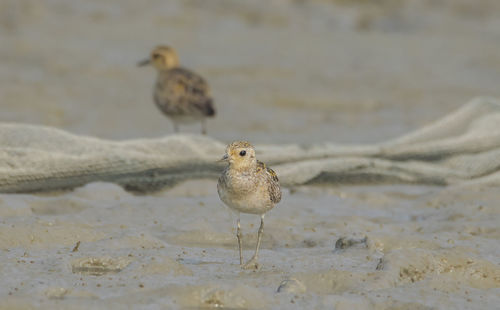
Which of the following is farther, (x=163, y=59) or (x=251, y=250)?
(x=163, y=59)

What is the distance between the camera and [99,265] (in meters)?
4.96

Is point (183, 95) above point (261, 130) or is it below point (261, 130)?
above

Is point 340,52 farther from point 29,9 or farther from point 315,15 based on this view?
point 29,9

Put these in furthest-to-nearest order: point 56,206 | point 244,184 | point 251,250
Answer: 1. point 56,206
2. point 251,250
3. point 244,184

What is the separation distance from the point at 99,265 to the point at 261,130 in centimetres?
613

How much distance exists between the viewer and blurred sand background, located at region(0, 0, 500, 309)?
461cm

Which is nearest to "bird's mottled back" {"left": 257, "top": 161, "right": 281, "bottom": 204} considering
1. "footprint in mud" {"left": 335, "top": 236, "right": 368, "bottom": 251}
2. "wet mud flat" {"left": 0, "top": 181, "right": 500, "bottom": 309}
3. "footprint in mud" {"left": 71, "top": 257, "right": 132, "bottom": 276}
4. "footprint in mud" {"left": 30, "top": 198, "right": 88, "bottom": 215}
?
"wet mud flat" {"left": 0, "top": 181, "right": 500, "bottom": 309}

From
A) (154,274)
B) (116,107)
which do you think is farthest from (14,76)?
(154,274)

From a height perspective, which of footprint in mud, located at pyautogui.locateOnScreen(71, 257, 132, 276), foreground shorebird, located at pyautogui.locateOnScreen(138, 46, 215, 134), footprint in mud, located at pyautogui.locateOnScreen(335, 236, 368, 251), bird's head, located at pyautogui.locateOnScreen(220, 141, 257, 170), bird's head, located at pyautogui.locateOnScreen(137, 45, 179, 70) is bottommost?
footprint in mud, located at pyautogui.locateOnScreen(71, 257, 132, 276)

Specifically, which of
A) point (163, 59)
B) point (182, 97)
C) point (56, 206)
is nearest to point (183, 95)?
point (182, 97)

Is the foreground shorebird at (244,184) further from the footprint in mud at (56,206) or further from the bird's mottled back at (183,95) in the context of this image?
the bird's mottled back at (183,95)

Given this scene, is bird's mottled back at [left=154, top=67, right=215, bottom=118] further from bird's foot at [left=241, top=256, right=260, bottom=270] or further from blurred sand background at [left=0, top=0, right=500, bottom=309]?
bird's foot at [left=241, top=256, right=260, bottom=270]

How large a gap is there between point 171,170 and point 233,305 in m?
3.13

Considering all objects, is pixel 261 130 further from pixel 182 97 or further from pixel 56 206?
pixel 56 206
